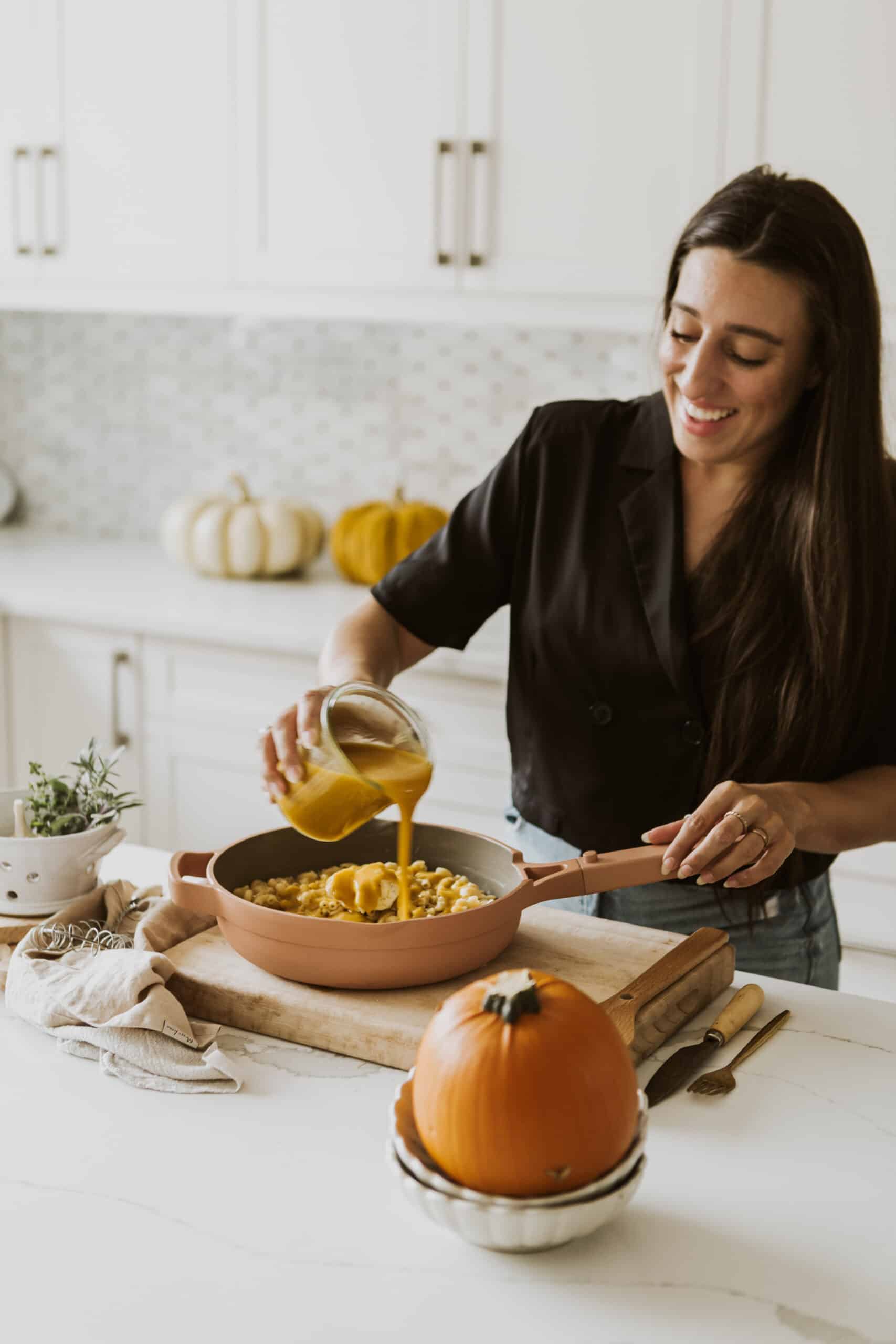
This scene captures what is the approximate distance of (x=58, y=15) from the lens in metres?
2.94

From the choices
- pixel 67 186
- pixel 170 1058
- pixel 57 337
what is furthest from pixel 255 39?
pixel 170 1058

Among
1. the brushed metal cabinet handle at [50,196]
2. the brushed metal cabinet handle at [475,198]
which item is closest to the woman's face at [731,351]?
the brushed metal cabinet handle at [475,198]

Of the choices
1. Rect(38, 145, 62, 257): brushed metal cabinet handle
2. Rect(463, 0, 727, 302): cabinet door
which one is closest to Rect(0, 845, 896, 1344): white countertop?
Rect(463, 0, 727, 302): cabinet door

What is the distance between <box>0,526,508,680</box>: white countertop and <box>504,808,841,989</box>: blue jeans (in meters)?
0.90

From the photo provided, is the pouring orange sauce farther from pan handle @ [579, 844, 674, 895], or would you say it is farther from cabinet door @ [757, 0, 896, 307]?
cabinet door @ [757, 0, 896, 307]

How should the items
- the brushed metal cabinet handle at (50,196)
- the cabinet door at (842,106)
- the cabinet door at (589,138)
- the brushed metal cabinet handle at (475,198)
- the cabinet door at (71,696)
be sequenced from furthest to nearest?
the brushed metal cabinet handle at (50,196), the cabinet door at (71,696), the brushed metal cabinet handle at (475,198), the cabinet door at (589,138), the cabinet door at (842,106)

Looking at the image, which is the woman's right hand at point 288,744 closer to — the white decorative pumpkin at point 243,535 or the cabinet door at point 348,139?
the cabinet door at point 348,139

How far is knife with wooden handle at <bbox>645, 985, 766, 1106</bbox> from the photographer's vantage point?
3.65 ft

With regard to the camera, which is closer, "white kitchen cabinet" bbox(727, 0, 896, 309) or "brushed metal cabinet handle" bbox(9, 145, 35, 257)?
"white kitchen cabinet" bbox(727, 0, 896, 309)

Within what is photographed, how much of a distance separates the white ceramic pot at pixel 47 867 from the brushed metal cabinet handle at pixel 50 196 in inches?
81.6

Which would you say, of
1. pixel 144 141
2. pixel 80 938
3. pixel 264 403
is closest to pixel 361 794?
pixel 80 938

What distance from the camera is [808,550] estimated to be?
154 cm

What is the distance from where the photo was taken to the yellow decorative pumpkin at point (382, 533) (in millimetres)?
2902

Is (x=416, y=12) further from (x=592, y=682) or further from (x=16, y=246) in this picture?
(x=592, y=682)
